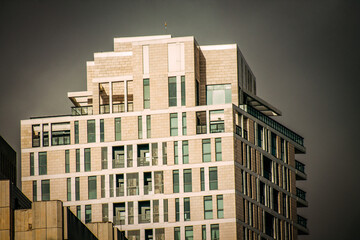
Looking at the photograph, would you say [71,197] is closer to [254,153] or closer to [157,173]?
[157,173]

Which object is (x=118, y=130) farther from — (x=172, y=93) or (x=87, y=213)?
(x=87, y=213)

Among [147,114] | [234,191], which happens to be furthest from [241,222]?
[147,114]

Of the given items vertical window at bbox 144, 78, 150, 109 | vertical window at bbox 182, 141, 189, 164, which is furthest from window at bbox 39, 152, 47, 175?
vertical window at bbox 182, 141, 189, 164

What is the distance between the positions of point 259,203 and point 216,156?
10.0 m

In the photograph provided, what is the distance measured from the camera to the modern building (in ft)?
619

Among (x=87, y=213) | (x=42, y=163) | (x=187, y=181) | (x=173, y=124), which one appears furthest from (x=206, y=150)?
(x=42, y=163)

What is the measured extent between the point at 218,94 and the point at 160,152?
11432 millimetres

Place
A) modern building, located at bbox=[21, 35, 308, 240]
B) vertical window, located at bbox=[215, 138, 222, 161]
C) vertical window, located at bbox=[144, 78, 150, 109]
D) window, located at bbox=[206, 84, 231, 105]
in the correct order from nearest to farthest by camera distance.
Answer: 1. modern building, located at bbox=[21, 35, 308, 240]
2. vertical window, located at bbox=[215, 138, 222, 161]
3. vertical window, located at bbox=[144, 78, 150, 109]
4. window, located at bbox=[206, 84, 231, 105]

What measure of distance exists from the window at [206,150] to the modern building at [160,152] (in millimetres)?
120

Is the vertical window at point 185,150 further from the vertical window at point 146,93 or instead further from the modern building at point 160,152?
the vertical window at point 146,93

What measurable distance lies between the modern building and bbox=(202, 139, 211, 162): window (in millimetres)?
120

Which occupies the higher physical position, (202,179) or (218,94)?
(218,94)

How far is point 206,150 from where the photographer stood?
18975 cm

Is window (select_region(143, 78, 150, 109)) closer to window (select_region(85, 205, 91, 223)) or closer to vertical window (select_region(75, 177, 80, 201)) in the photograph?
vertical window (select_region(75, 177, 80, 201))
